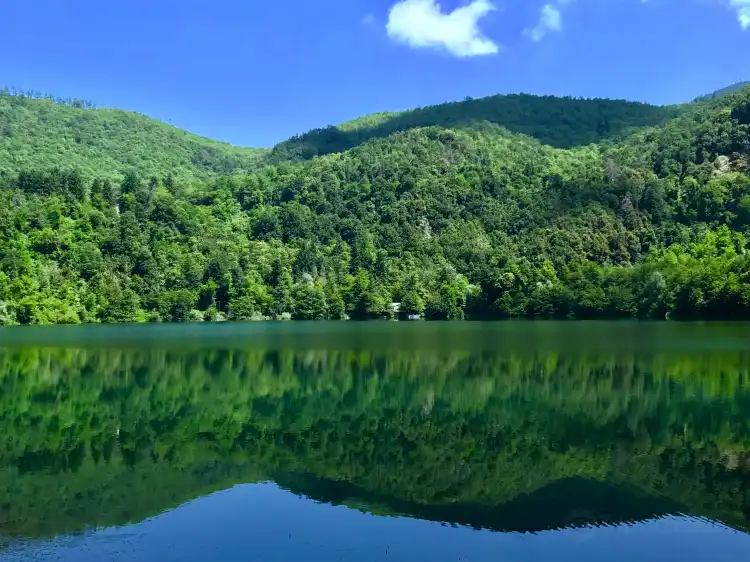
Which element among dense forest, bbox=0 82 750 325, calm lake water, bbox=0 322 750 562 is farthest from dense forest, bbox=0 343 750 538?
dense forest, bbox=0 82 750 325

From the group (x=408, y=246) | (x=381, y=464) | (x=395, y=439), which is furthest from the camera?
(x=408, y=246)

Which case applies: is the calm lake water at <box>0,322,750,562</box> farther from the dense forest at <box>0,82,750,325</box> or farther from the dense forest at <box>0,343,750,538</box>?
the dense forest at <box>0,82,750,325</box>

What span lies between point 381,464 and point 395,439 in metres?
3.31

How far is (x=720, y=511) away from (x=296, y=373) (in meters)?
28.9

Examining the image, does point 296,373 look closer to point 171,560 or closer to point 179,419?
point 179,419

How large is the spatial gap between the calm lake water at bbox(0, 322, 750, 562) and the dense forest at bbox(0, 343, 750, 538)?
10 cm

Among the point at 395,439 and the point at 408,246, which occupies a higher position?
the point at 408,246

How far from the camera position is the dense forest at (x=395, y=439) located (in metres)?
18.0

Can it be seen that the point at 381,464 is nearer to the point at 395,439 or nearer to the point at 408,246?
the point at 395,439

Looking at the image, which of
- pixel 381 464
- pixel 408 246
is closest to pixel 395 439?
pixel 381 464

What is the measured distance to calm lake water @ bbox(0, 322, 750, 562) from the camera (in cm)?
1547

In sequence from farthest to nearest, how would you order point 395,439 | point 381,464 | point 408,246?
point 408,246, point 395,439, point 381,464

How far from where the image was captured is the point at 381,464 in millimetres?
21703

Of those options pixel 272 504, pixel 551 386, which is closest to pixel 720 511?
pixel 272 504
